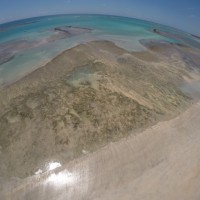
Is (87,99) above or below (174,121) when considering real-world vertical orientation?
above

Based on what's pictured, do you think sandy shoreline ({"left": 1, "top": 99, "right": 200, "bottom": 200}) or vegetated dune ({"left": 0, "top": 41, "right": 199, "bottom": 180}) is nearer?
sandy shoreline ({"left": 1, "top": 99, "right": 200, "bottom": 200})

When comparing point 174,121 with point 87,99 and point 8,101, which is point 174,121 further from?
point 8,101

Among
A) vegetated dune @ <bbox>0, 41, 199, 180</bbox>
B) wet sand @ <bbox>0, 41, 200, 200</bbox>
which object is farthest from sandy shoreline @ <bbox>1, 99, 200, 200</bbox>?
vegetated dune @ <bbox>0, 41, 199, 180</bbox>

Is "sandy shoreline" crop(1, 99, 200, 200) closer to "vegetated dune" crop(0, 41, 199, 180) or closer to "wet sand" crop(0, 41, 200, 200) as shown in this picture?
"wet sand" crop(0, 41, 200, 200)

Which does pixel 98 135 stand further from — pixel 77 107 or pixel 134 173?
pixel 134 173

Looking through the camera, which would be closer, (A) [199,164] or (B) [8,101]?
(A) [199,164]

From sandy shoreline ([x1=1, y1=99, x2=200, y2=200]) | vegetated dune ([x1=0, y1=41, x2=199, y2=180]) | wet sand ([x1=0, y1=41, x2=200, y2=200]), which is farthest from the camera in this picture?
vegetated dune ([x1=0, y1=41, x2=199, y2=180])

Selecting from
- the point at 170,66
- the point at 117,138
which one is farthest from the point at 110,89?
the point at 170,66

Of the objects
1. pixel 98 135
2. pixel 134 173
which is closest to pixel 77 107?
pixel 98 135
